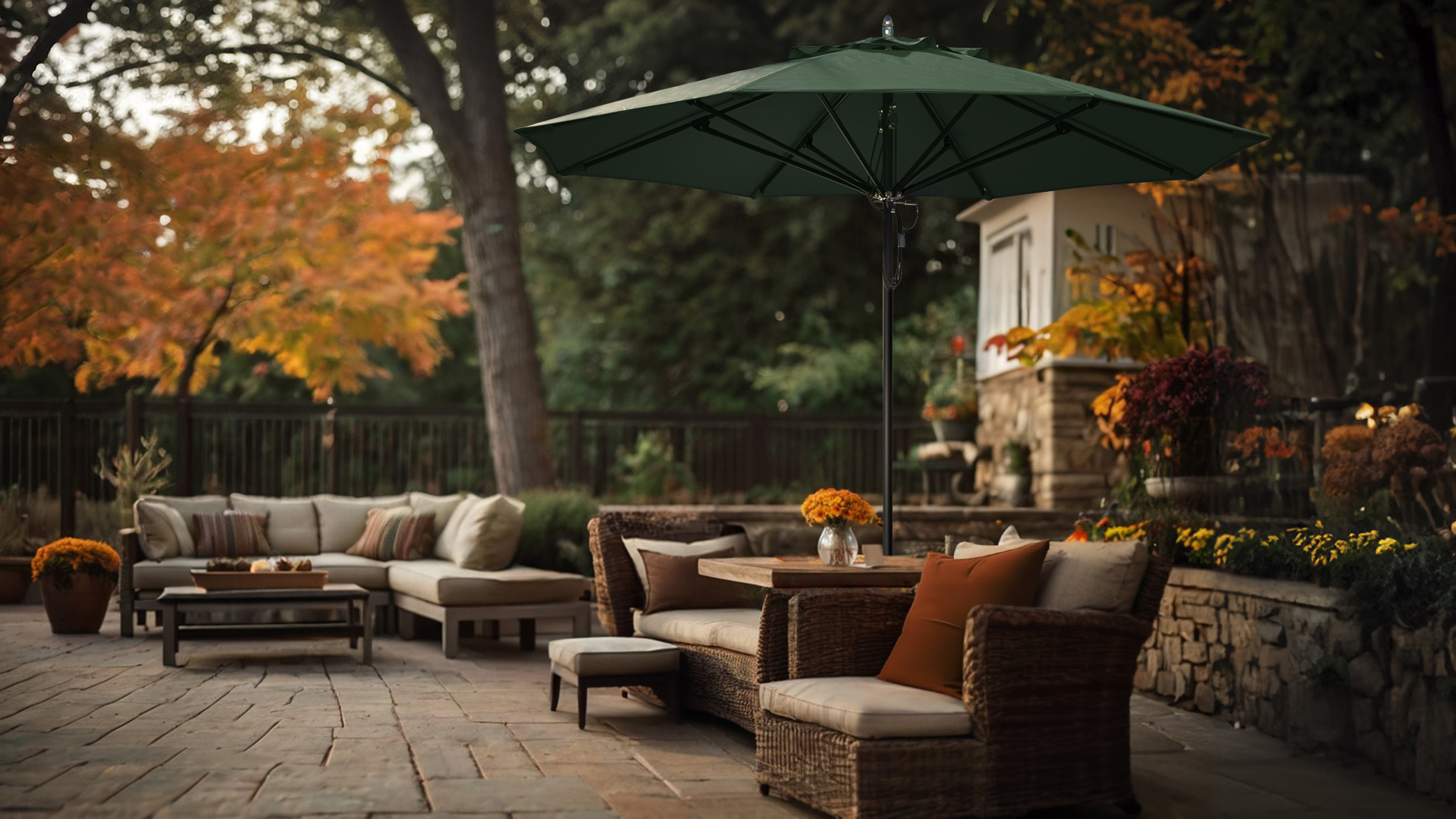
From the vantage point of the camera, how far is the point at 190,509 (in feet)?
29.0

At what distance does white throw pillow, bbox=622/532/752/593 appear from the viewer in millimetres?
6105

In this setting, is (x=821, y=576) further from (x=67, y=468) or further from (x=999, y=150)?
(x=67, y=468)

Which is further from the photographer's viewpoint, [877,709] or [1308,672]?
[1308,672]

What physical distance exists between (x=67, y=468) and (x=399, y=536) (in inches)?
176

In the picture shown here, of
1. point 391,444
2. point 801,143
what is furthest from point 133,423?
point 801,143

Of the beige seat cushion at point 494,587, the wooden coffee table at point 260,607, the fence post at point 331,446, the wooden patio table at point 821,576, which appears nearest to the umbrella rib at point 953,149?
the wooden patio table at point 821,576

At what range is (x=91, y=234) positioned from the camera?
41.3 feet

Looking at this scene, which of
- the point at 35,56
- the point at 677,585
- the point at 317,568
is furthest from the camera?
the point at 35,56

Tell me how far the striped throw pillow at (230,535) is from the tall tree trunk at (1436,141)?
8.56 m

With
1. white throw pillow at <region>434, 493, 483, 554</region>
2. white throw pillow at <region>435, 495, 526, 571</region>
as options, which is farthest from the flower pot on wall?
white throw pillow at <region>435, 495, 526, 571</region>

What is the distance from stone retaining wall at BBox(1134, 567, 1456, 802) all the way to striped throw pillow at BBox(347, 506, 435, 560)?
4.78 metres

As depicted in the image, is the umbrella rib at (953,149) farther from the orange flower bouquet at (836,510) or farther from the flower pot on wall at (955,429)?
the flower pot on wall at (955,429)

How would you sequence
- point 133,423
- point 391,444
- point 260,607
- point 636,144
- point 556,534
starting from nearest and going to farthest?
1. point 636,144
2. point 260,607
3. point 556,534
4. point 133,423
5. point 391,444

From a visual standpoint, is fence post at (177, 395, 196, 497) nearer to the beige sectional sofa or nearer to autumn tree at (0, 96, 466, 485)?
autumn tree at (0, 96, 466, 485)
